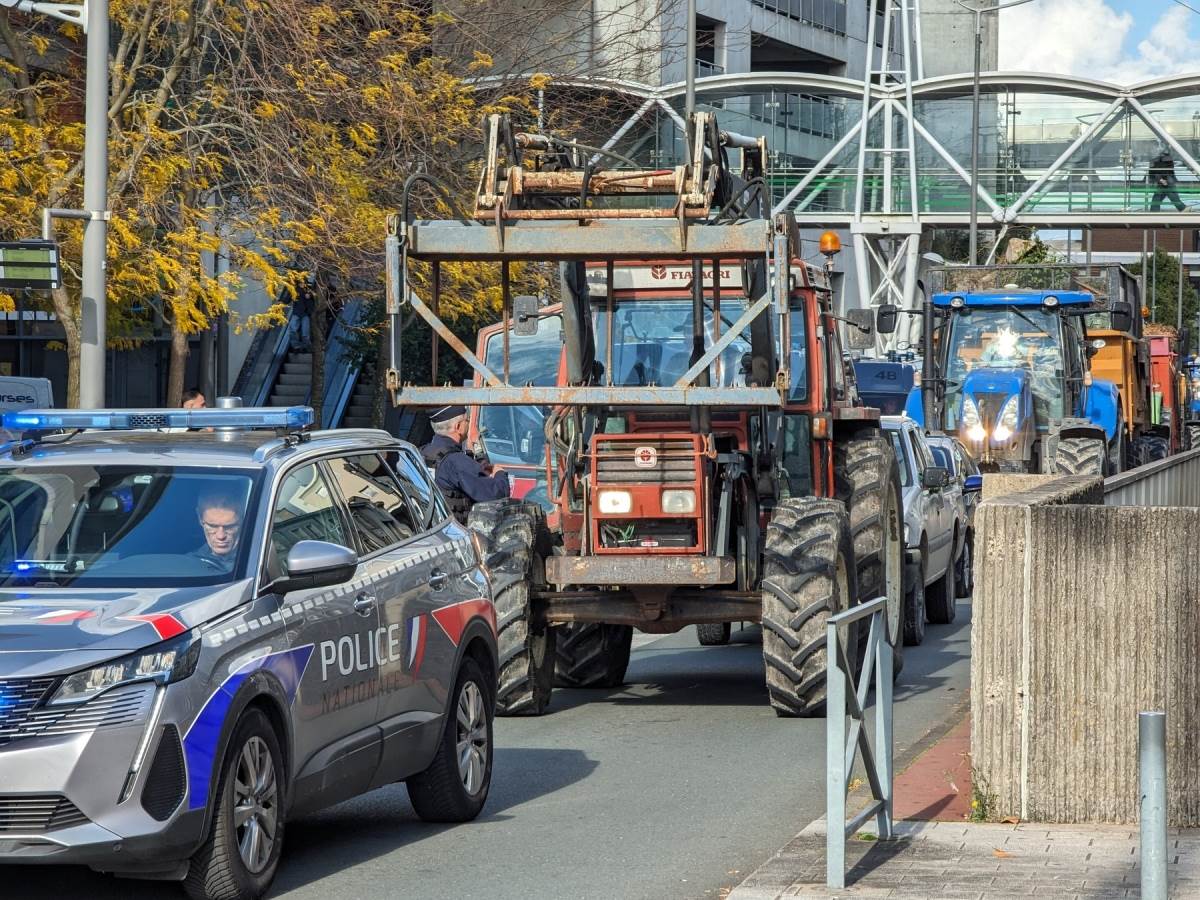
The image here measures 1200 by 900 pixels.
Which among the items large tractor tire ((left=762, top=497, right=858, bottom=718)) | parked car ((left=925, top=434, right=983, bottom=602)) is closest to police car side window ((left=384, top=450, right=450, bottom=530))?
large tractor tire ((left=762, top=497, right=858, bottom=718))

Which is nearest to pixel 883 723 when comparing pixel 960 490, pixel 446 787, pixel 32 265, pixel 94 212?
pixel 446 787

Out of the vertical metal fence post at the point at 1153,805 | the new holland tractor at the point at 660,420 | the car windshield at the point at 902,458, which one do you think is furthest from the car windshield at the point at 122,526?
the car windshield at the point at 902,458

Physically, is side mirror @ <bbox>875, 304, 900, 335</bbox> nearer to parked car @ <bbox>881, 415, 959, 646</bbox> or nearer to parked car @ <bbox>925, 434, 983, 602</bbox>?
parked car @ <bbox>925, 434, 983, 602</bbox>

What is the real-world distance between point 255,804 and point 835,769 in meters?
2.07

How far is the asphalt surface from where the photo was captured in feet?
25.1

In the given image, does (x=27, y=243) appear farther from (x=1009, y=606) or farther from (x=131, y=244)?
(x=1009, y=606)

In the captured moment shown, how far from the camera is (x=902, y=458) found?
17.9m

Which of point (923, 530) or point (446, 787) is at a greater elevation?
point (923, 530)

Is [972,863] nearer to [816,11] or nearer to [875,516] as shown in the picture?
[875,516]

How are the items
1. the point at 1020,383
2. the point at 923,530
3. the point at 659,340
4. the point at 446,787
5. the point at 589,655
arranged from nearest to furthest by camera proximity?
the point at 446,787, the point at 659,340, the point at 589,655, the point at 923,530, the point at 1020,383

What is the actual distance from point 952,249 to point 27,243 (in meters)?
63.8

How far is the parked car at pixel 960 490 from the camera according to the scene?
19859mm

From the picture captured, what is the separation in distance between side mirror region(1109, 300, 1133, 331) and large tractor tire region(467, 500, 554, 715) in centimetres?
1339

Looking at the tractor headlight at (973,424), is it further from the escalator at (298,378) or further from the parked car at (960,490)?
the escalator at (298,378)
